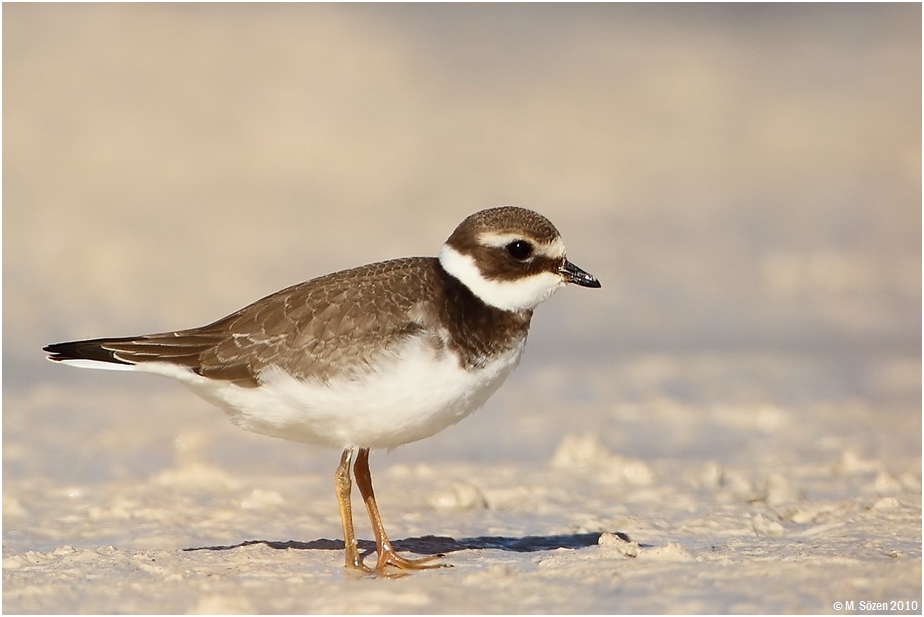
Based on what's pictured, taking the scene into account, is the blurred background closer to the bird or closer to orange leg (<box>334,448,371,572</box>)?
the bird

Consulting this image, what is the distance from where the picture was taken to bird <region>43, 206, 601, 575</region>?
638 centimetres

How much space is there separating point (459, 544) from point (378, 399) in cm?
130

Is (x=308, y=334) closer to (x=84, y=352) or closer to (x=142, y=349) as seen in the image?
(x=142, y=349)

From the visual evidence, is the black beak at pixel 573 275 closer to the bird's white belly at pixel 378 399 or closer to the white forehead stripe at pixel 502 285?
the white forehead stripe at pixel 502 285

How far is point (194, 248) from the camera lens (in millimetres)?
13891

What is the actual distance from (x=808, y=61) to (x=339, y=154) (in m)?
9.66

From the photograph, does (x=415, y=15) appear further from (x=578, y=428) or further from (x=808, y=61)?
(x=578, y=428)

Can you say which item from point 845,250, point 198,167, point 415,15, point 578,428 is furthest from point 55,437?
point 415,15

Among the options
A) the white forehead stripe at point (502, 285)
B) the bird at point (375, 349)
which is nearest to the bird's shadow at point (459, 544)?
the bird at point (375, 349)

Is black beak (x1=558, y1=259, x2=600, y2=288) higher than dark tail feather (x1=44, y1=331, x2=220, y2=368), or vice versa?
black beak (x1=558, y1=259, x2=600, y2=288)

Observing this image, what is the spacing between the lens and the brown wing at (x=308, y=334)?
21.2 feet

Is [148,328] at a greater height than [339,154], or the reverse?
[339,154]

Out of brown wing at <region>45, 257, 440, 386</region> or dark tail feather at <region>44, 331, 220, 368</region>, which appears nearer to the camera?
brown wing at <region>45, 257, 440, 386</region>

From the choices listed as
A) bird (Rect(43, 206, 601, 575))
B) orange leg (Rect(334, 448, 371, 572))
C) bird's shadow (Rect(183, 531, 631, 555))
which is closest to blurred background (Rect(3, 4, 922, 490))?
bird's shadow (Rect(183, 531, 631, 555))
